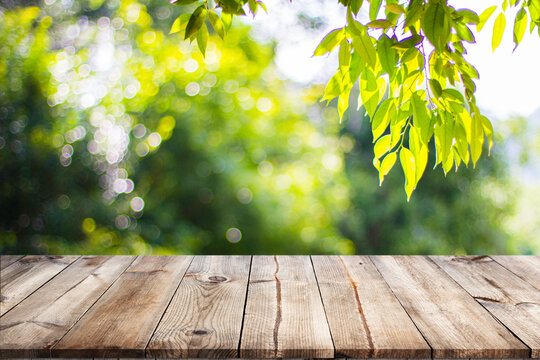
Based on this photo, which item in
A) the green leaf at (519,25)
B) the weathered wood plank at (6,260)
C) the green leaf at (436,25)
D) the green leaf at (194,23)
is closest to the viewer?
the green leaf at (436,25)

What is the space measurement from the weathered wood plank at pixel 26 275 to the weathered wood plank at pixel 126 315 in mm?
219

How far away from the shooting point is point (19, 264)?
5.64 ft

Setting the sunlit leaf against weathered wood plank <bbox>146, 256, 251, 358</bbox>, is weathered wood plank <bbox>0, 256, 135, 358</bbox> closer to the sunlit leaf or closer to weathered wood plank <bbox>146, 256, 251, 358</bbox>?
weathered wood plank <bbox>146, 256, 251, 358</bbox>

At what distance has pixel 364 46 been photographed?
62cm

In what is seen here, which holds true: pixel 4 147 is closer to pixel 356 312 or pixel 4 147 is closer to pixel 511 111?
pixel 356 312

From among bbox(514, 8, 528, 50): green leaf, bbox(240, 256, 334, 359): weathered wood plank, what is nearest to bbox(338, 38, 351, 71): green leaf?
bbox(514, 8, 528, 50): green leaf

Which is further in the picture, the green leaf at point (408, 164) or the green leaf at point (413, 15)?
the green leaf at point (408, 164)

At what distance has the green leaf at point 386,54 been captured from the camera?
2.16 ft

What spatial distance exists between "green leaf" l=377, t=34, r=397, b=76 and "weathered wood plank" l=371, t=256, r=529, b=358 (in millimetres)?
628

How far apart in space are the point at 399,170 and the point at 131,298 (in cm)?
203

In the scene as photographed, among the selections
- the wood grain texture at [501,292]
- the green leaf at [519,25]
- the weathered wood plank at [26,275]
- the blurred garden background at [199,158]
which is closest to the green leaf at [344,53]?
the green leaf at [519,25]

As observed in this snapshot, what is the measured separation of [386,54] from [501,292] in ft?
3.35

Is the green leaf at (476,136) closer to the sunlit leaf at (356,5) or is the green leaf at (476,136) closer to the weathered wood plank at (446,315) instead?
the sunlit leaf at (356,5)

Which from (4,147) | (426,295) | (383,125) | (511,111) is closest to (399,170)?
(511,111)
